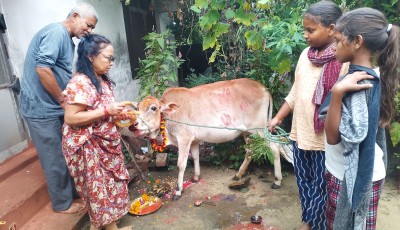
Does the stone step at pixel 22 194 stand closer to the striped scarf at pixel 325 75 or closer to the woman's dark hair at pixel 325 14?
the striped scarf at pixel 325 75

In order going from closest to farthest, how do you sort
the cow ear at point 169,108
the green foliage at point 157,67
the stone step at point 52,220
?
the stone step at point 52,220 → the cow ear at point 169,108 → the green foliage at point 157,67

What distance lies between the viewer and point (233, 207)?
11.2 ft

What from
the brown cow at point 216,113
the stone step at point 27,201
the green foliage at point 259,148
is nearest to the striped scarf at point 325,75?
the green foliage at point 259,148

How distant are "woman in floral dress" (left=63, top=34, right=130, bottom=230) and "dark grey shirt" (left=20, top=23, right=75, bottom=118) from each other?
54cm

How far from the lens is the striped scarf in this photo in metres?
2.00

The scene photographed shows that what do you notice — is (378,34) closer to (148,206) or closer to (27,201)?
(148,206)

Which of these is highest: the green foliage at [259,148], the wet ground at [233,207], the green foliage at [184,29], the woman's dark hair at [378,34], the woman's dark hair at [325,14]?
the green foliage at [184,29]

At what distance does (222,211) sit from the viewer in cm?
334

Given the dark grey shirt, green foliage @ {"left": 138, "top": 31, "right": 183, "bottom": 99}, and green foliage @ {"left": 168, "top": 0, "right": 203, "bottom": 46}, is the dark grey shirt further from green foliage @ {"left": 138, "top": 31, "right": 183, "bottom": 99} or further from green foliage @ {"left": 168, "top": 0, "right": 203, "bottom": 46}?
green foliage @ {"left": 168, "top": 0, "right": 203, "bottom": 46}

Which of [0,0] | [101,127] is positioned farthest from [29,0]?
[101,127]

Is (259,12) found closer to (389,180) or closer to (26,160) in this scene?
(389,180)

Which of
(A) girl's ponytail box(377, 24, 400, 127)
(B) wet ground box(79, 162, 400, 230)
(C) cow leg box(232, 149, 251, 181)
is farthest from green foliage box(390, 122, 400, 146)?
(A) girl's ponytail box(377, 24, 400, 127)

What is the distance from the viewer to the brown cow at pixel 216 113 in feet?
12.2

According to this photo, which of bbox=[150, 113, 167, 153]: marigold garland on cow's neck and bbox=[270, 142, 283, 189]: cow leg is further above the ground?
bbox=[150, 113, 167, 153]: marigold garland on cow's neck
